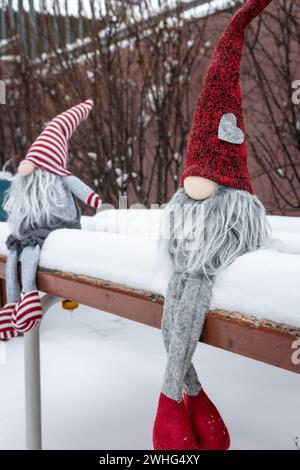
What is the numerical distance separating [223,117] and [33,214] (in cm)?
45

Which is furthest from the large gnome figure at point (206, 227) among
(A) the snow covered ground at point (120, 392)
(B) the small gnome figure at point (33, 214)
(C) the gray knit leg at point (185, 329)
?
(A) the snow covered ground at point (120, 392)

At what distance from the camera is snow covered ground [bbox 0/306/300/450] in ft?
3.52

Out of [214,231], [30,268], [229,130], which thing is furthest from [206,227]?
[30,268]

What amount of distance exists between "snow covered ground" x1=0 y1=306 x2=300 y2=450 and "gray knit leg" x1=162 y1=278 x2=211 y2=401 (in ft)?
1.93

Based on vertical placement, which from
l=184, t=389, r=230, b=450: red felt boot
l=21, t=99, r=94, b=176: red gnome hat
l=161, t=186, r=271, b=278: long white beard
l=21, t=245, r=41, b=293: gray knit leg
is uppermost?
l=21, t=99, r=94, b=176: red gnome hat

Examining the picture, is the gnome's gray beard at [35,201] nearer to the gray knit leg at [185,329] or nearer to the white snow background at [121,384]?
the white snow background at [121,384]

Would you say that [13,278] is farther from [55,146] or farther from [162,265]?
[162,265]

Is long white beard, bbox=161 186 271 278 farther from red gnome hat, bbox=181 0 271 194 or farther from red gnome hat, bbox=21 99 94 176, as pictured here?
red gnome hat, bbox=21 99 94 176

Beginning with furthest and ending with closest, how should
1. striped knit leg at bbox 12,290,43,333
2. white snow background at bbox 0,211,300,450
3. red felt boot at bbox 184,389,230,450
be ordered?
1. white snow background at bbox 0,211,300,450
2. striped knit leg at bbox 12,290,43,333
3. red felt boot at bbox 184,389,230,450

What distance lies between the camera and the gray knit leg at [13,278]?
866 millimetres

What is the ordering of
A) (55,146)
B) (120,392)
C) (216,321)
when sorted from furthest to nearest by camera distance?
1. (120,392)
2. (55,146)
3. (216,321)

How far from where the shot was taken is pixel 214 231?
54 cm

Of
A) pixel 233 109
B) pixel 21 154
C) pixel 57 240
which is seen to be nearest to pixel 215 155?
pixel 233 109

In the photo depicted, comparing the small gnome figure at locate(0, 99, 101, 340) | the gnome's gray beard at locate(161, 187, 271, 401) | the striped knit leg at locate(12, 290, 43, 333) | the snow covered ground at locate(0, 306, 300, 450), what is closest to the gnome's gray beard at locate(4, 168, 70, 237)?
the small gnome figure at locate(0, 99, 101, 340)
